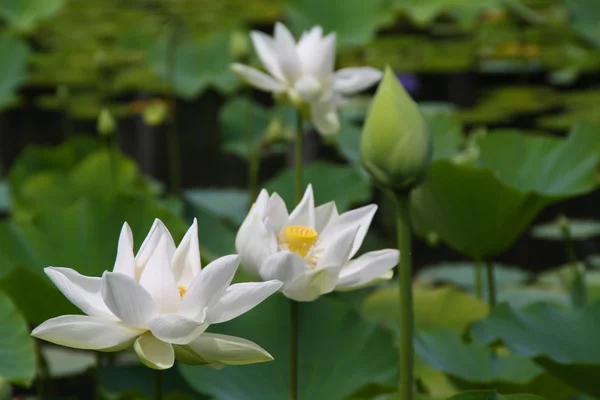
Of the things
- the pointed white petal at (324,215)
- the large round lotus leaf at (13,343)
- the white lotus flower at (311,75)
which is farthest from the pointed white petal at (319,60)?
the large round lotus leaf at (13,343)

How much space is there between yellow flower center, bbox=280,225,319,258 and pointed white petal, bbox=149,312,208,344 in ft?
0.48

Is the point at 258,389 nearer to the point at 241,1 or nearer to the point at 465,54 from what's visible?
the point at 465,54

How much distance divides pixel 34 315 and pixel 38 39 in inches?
154

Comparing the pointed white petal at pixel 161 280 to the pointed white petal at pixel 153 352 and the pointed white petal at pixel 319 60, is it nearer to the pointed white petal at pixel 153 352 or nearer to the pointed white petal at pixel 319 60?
the pointed white petal at pixel 153 352

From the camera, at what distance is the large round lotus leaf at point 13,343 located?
80 centimetres

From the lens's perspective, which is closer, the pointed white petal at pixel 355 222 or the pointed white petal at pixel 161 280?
the pointed white petal at pixel 161 280

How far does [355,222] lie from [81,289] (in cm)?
25

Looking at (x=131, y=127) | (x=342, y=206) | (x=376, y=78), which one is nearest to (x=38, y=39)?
(x=131, y=127)

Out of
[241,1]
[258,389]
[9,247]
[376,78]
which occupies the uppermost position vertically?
[241,1]

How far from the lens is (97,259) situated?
1115 millimetres

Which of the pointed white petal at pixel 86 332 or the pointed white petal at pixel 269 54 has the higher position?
the pointed white petal at pixel 269 54

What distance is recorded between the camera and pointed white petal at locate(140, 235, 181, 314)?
61cm

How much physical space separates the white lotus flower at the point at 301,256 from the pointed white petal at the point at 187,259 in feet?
0.17

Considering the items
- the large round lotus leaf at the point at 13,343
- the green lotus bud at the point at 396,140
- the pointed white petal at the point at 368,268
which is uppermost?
the green lotus bud at the point at 396,140
